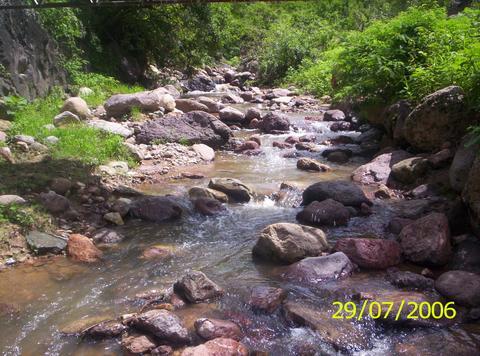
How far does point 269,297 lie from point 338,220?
2418 mm

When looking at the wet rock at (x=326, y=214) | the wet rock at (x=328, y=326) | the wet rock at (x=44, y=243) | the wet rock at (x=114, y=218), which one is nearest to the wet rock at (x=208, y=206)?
the wet rock at (x=114, y=218)

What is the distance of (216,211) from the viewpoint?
292 inches

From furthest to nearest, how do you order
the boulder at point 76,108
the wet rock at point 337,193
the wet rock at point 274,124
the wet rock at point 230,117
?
the wet rock at point 230,117 < the wet rock at point 274,124 < the boulder at point 76,108 < the wet rock at point 337,193

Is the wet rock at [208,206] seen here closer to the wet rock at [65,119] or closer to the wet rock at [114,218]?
the wet rock at [114,218]

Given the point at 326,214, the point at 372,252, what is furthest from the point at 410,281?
the point at 326,214

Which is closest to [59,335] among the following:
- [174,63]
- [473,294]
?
[473,294]

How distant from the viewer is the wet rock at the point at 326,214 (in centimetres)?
678

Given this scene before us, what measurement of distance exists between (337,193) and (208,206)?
206cm

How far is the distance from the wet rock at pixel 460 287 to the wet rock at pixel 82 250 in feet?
13.2

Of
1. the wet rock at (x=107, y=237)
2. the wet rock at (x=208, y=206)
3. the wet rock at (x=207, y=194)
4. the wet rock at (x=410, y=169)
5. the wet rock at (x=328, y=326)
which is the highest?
the wet rock at (x=410, y=169)

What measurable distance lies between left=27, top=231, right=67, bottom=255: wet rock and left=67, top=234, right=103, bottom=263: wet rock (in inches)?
4.5

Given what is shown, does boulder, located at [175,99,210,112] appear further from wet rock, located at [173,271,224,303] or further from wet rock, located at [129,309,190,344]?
wet rock, located at [129,309,190,344]

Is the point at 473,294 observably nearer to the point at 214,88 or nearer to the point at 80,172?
the point at 80,172

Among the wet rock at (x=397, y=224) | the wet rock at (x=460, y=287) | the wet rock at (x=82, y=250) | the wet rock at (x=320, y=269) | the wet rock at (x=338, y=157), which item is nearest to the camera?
the wet rock at (x=460, y=287)
